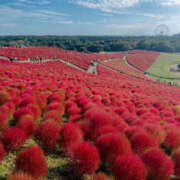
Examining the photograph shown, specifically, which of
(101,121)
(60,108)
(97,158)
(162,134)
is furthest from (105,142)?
(60,108)

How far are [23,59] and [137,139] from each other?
3200 centimetres

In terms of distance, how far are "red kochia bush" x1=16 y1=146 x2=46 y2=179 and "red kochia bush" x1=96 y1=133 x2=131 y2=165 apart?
1.23m

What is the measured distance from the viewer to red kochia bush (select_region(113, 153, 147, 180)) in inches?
118

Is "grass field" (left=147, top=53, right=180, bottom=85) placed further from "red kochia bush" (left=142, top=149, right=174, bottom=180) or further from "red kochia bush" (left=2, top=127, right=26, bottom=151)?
"red kochia bush" (left=2, top=127, right=26, bottom=151)

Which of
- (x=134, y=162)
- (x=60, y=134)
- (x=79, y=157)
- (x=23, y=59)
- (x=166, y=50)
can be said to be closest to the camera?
(x=134, y=162)

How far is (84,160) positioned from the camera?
330 centimetres

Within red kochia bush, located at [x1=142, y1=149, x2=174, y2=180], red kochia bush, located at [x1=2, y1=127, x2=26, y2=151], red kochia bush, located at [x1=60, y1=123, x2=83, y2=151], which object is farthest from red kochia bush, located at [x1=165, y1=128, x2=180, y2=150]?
red kochia bush, located at [x1=2, y1=127, x2=26, y2=151]

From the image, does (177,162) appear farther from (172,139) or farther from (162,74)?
(162,74)

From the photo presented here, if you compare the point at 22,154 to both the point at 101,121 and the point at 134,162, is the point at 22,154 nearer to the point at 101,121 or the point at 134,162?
the point at 134,162

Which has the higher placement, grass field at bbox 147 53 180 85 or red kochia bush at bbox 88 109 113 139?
red kochia bush at bbox 88 109 113 139

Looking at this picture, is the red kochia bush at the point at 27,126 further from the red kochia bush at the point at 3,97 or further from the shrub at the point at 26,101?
the red kochia bush at the point at 3,97

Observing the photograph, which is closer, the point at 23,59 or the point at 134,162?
the point at 134,162

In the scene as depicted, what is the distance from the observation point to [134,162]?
3.09 meters

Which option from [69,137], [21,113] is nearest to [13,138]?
[69,137]
